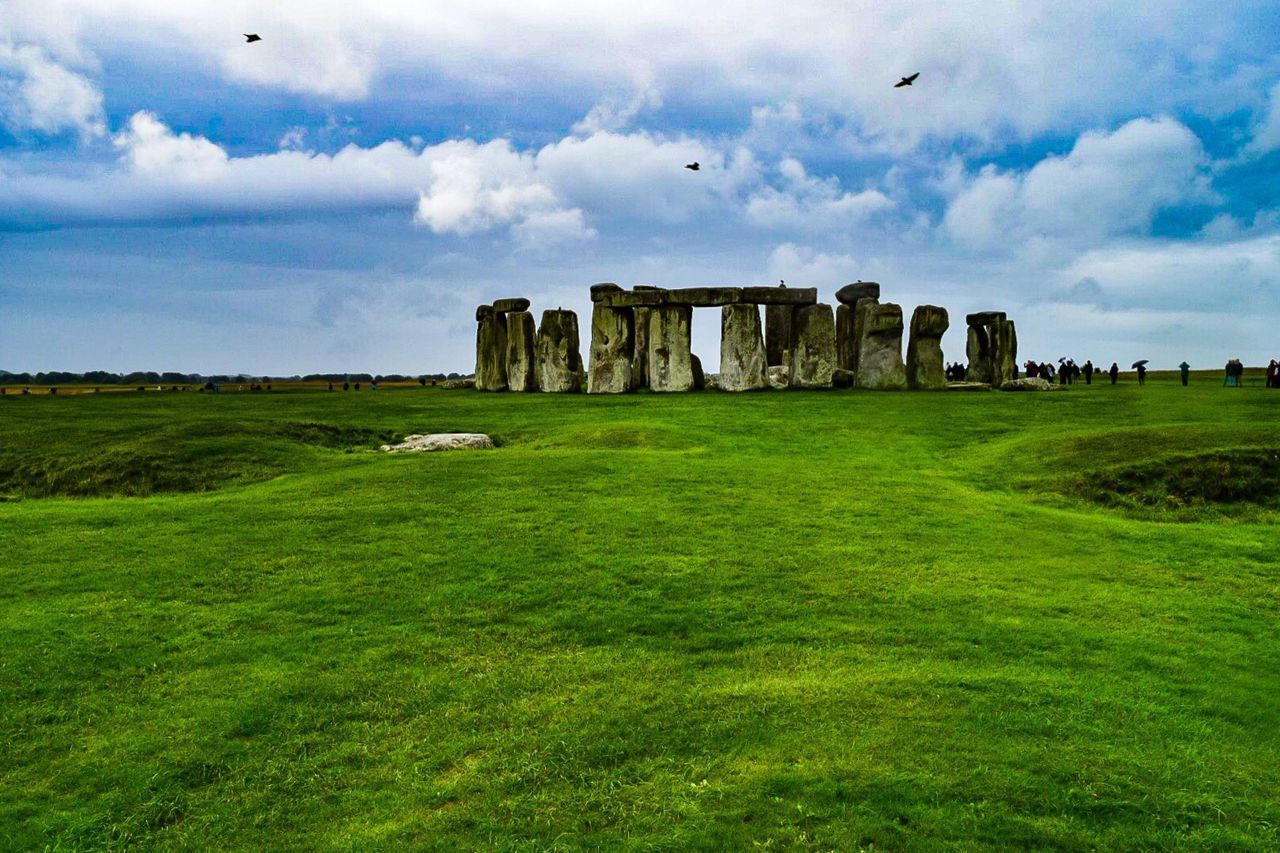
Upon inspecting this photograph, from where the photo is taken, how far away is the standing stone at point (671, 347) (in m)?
32.6

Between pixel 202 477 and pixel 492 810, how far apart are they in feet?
39.8

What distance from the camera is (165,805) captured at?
5688 mm

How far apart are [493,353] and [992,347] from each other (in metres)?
21.1

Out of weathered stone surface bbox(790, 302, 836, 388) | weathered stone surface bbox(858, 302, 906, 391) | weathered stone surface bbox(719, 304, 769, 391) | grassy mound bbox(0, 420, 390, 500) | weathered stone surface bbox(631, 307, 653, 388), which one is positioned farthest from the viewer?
weathered stone surface bbox(631, 307, 653, 388)

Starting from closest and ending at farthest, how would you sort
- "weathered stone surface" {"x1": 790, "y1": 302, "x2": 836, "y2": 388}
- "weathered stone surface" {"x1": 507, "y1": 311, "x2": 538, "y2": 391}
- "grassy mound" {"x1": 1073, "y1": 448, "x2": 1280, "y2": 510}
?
1. "grassy mound" {"x1": 1073, "y1": 448, "x2": 1280, "y2": 510}
2. "weathered stone surface" {"x1": 790, "y1": 302, "x2": 836, "y2": 388}
3. "weathered stone surface" {"x1": 507, "y1": 311, "x2": 538, "y2": 391}

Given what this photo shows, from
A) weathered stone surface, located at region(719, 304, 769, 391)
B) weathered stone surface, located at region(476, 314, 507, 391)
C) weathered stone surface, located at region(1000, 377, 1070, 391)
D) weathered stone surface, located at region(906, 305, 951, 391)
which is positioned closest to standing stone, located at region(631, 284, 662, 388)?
weathered stone surface, located at region(719, 304, 769, 391)

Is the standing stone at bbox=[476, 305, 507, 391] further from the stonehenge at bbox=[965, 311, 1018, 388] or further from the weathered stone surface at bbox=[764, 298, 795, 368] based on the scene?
the stonehenge at bbox=[965, 311, 1018, 388]

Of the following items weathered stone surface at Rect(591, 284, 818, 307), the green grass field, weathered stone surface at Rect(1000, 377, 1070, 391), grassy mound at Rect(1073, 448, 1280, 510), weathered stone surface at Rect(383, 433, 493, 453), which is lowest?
the green grass field

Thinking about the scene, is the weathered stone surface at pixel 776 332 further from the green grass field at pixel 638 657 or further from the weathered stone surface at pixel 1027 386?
the green grass field at pixel 638 657

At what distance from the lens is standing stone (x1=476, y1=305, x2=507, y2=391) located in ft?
125

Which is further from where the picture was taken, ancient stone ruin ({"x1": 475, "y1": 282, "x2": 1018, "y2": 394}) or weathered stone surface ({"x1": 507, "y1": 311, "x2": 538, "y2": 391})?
weathered stone surface ({"x1": 507, "y1": 311, "x2": 538, "y2": 391})

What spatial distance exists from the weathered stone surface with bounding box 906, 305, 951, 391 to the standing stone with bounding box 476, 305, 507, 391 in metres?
16.2

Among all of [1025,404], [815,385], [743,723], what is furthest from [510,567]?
[815,385]

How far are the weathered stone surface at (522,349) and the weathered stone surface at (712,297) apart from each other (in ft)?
12.3
